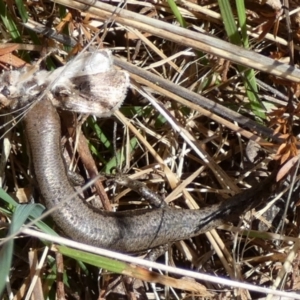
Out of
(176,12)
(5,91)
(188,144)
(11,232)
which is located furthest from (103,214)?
(176,12)

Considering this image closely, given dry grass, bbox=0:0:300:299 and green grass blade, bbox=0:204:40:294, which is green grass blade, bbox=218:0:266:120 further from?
green grass blade, bbox=0:204:40:294

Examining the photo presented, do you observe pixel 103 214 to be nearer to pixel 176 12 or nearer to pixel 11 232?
pixel 11 232

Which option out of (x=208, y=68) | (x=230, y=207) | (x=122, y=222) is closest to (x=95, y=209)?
(x=122, y=222)

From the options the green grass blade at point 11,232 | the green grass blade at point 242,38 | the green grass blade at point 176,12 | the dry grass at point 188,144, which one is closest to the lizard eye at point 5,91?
the dry grass at point 188,144

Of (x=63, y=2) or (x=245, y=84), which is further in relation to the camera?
(x=245, y=84)

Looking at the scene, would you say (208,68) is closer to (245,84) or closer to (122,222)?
(245,84)

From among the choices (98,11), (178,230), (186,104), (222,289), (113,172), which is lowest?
(222,289)

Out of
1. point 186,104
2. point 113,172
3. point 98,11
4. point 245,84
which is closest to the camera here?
point 98,11

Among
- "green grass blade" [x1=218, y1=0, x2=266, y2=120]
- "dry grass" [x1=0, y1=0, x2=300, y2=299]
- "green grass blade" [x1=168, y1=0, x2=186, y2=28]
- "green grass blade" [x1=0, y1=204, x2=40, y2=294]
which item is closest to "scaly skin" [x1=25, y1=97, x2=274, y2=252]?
"dry grass" [x1=0, y1=0, x2=300, y2=299]
